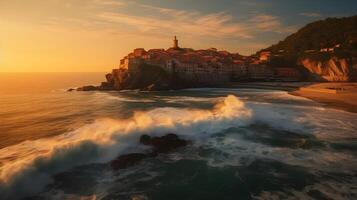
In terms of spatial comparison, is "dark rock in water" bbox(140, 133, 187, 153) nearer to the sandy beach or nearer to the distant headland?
the sandy beach

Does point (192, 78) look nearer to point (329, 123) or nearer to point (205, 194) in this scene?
point (329, 123)

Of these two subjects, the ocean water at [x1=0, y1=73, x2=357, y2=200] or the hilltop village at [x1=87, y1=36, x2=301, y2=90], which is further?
the hilltop village at [x1=87, y1=36, x2=301, y2=90]

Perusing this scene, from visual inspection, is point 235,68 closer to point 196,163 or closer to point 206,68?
point 206,68

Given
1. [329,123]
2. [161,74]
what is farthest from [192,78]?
[329,123]

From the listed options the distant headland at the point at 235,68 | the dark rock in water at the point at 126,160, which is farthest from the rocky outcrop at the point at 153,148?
the distant headland at the point at 235,68

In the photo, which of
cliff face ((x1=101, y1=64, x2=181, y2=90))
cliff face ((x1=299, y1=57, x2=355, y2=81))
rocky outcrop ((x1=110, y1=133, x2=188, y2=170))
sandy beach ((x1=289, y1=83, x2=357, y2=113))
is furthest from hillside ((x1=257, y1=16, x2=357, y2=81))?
rocky outcrop ((x1=110, y1=133, x2=188, y2=170))
